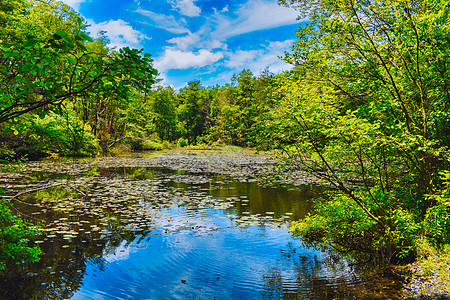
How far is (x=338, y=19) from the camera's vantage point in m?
4.29

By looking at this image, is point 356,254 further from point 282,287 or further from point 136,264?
point 136,264

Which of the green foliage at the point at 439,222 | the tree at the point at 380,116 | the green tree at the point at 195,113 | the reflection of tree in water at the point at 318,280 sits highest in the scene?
the green tree at the point at 195,113

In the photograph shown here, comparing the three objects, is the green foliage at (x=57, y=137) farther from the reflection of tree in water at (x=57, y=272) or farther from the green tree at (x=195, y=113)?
the green tree at (x=195, y=113)

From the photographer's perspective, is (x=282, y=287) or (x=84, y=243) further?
(x=84, y=243)

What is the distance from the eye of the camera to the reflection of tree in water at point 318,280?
3.78 meters

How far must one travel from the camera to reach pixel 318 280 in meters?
4.23

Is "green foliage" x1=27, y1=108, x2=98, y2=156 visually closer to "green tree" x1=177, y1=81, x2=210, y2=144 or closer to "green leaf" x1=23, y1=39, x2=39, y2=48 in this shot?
"green leaf" x1=23, y1=39, x2=39, y2=48

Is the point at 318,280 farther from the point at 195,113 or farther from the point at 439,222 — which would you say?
the point at 195,113

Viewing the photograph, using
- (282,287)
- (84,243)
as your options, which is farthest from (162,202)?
(282,287)

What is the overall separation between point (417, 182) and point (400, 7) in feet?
9.98

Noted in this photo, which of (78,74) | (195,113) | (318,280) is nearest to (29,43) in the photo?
(78,74)

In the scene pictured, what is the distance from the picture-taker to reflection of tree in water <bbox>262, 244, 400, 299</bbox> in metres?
3.78

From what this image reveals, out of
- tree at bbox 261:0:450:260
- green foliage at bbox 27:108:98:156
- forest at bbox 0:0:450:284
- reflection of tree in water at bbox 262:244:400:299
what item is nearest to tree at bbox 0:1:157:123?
forest at bbox 0:0:450:284

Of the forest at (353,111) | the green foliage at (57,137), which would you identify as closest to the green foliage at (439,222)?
the forest at (353,111)
